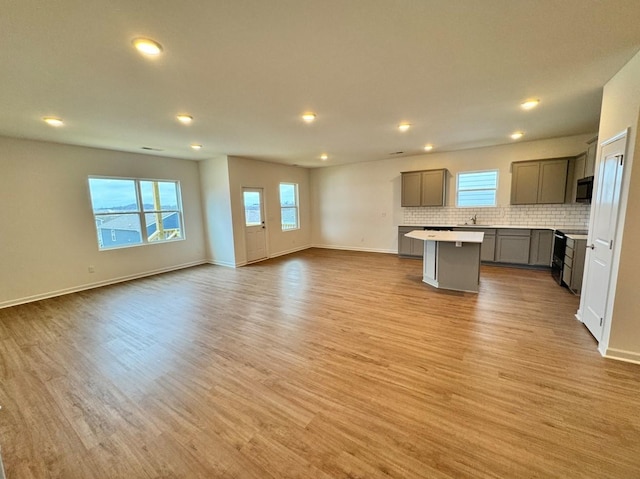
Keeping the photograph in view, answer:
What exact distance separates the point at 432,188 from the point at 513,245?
6.81 feet

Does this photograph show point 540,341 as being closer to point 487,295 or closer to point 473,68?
point 487,295

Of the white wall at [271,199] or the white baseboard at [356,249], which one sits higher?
the white wall at [271,199]

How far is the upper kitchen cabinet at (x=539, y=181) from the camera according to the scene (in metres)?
5.11

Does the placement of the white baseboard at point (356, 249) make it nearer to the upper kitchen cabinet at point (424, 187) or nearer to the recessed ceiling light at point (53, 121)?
the upper kitchen cabinet at point (424, 187)

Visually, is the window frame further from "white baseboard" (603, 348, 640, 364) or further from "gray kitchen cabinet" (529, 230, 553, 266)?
"white baseboard" (603, 348, 640, 364)

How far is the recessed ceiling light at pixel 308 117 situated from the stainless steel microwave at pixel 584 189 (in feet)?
14.4

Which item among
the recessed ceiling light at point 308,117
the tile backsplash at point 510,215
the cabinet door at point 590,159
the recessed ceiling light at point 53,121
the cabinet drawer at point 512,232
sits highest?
the recessed ceiling light at point 308,117

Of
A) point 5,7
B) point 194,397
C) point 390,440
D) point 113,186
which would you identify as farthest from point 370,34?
point 113,186

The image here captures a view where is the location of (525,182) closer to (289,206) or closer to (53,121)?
(289,206)

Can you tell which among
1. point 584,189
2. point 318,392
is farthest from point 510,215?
point 318,392

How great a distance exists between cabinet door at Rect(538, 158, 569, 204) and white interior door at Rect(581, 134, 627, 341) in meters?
2.79

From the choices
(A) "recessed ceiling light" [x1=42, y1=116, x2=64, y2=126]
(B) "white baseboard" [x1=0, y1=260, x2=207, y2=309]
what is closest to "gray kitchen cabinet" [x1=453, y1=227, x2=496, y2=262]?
(B) "white baseboard" [x1=0, y1=260, x2=207, y2=309]

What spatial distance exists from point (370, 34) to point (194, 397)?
2.99 meters

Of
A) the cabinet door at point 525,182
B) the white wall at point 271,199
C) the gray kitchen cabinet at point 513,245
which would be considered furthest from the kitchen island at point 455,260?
the white wall at point 271,199
